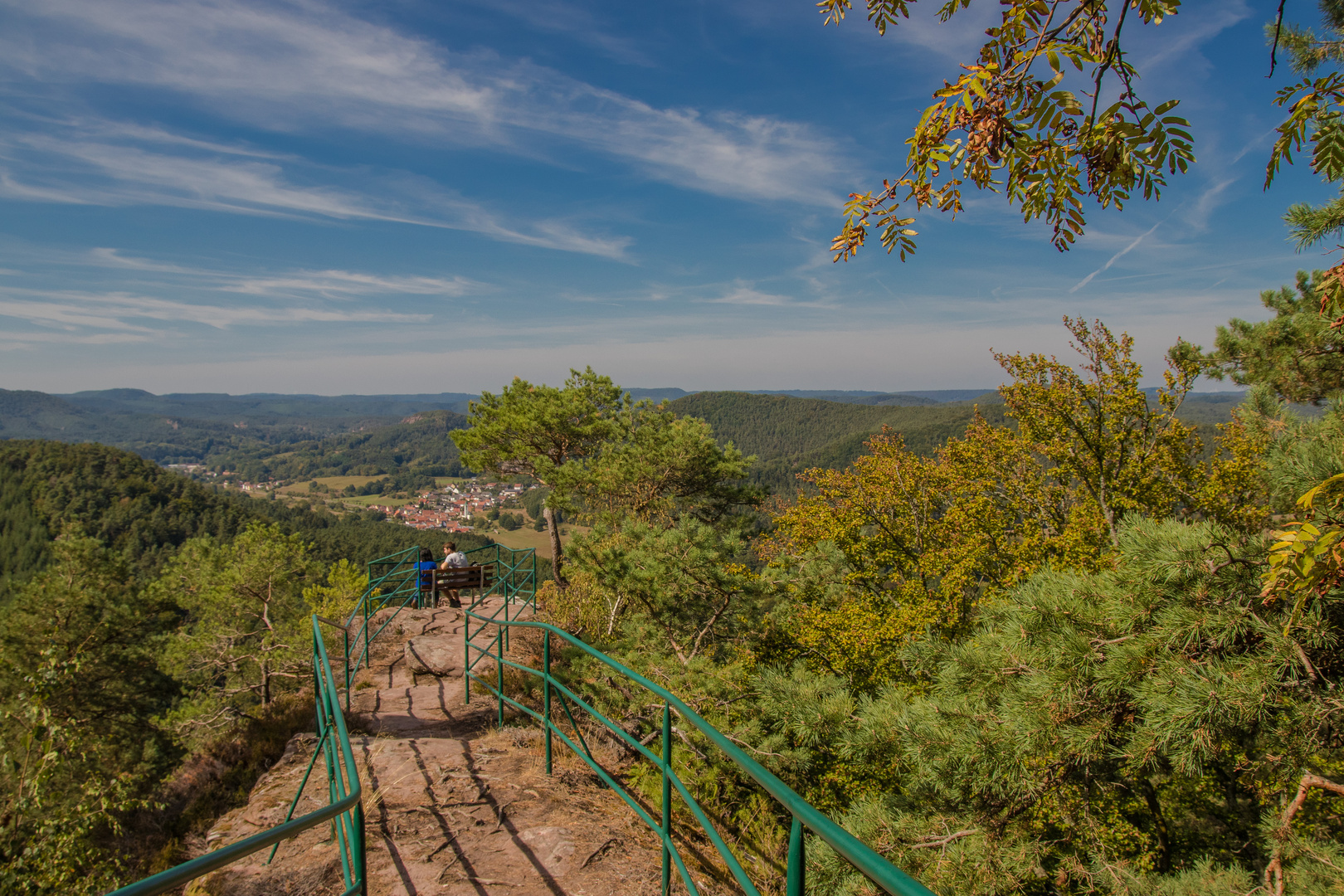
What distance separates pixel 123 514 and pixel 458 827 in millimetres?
107172

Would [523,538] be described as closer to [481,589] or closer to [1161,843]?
[481,589]

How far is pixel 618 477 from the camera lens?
15094 millimetres

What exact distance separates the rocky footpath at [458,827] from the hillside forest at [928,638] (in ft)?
3.70

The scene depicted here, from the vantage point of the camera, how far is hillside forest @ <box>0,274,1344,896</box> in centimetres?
364

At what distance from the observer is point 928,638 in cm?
776

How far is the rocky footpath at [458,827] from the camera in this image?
10.1 feet

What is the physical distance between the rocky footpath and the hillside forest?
1.13 meters

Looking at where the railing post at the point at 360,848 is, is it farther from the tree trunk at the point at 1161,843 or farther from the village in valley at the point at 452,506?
the village in valley at the point at 452,506

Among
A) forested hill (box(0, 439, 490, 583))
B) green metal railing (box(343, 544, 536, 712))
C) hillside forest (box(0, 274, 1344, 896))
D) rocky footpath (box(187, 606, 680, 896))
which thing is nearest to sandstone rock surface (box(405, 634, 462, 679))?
green metal railing (box(343, 544, 536, 712))

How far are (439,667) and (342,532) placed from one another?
92503mm

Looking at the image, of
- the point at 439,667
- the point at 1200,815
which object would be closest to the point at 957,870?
the point at 439,667

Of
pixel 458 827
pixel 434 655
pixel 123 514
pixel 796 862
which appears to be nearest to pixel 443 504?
pixel 123 514

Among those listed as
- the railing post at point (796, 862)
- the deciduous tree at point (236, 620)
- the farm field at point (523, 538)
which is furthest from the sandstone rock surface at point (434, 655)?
the farm field at point (523, 538)

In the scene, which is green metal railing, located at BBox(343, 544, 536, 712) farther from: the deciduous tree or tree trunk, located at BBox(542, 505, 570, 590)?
the deciduous tree
